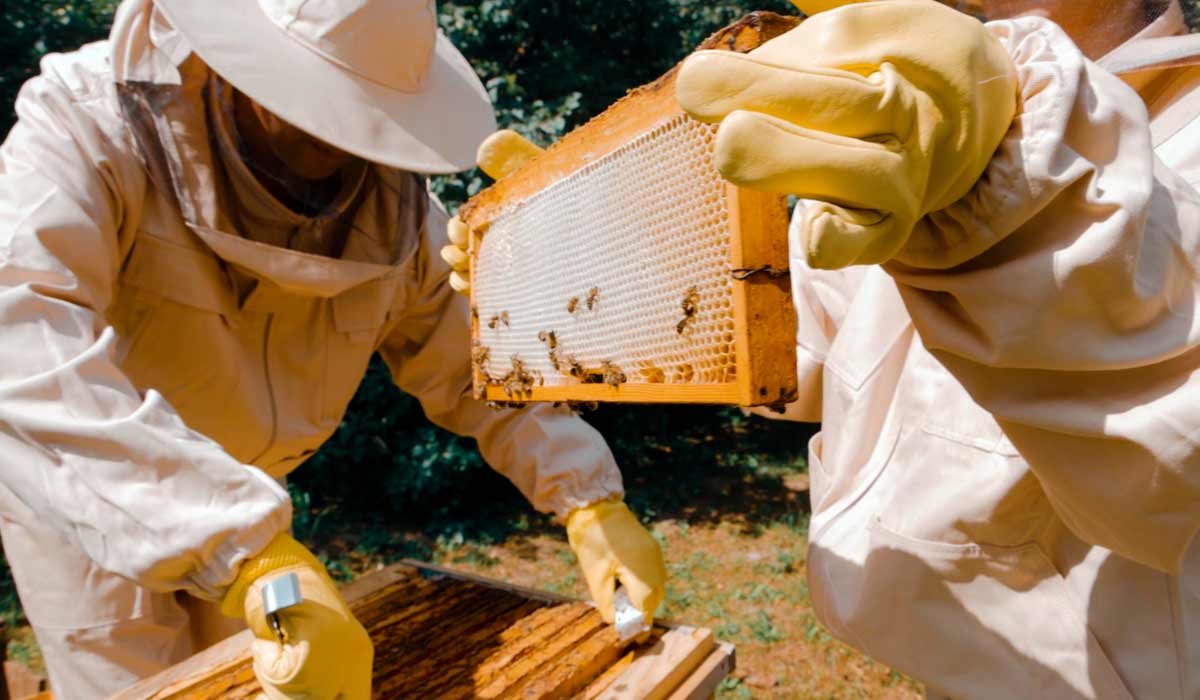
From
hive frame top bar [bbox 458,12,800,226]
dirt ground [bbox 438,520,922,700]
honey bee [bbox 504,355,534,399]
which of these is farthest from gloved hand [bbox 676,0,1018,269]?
dirt ground [bbox 438,520,922,700]

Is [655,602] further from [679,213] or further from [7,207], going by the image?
[7,207]

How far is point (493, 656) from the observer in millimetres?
1952

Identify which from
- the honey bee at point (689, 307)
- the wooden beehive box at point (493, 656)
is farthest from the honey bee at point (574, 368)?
the wooden beehive box at point (493, 656)

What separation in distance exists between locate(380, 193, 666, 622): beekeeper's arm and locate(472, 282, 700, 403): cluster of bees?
513mm

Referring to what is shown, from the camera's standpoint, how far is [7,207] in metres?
1.61

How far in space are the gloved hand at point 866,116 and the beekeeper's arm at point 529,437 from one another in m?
1.58

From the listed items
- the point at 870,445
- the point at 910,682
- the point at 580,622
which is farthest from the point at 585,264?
the point at 910,682

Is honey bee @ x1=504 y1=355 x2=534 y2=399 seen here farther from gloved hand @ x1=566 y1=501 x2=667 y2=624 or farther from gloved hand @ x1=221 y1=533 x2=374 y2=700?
gloved hand @ x1=566 y1=501 x2=667 y2=624

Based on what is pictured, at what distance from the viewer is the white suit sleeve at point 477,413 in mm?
2398

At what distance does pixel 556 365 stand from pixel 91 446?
96cm

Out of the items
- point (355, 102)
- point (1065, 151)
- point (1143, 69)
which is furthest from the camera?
point (355, 102)

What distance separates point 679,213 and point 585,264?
332mm

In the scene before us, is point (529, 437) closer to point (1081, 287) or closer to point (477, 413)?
point (477, 413)

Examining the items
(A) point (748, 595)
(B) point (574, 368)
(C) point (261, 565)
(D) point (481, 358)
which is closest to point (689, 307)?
(B) point (574, 368)
